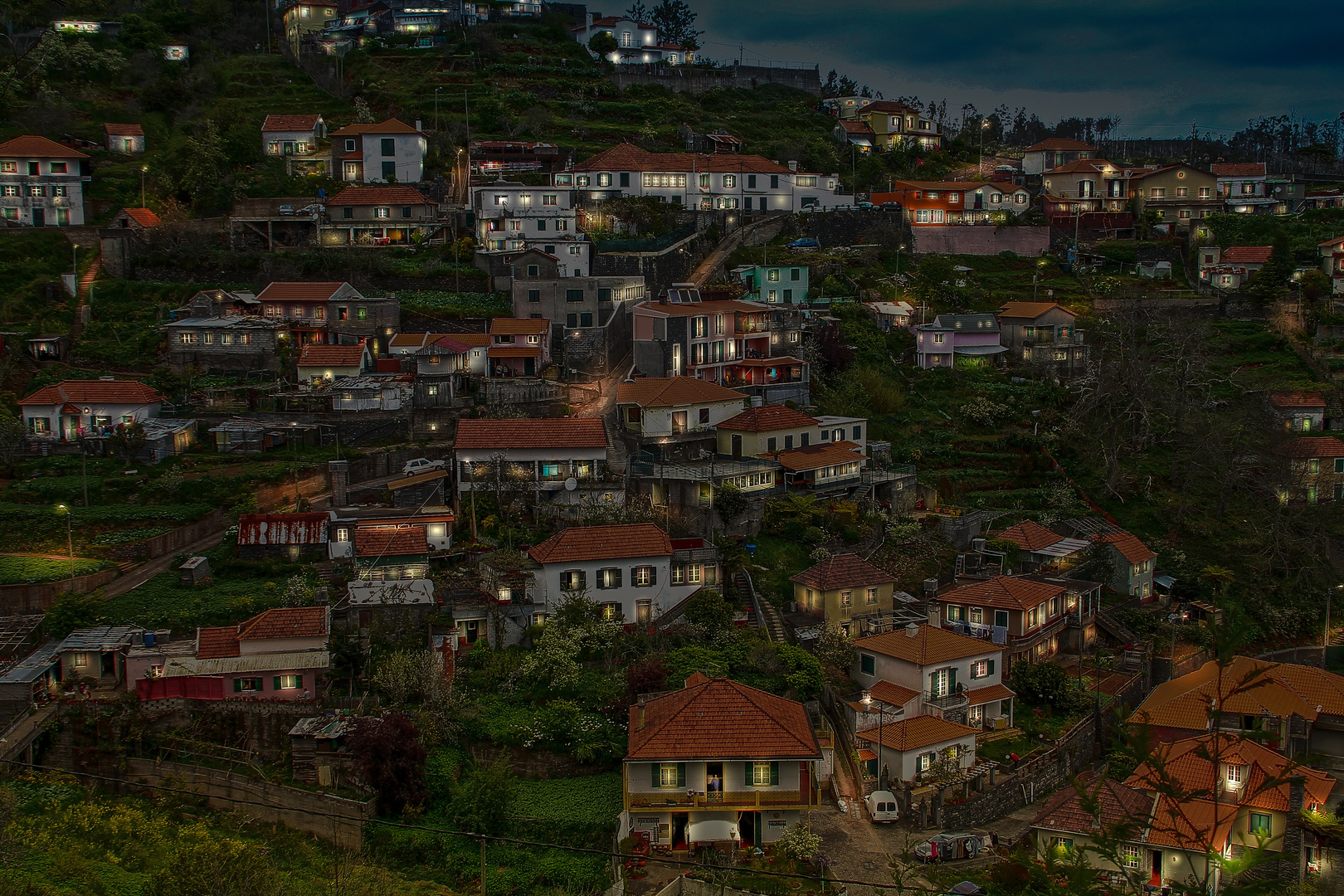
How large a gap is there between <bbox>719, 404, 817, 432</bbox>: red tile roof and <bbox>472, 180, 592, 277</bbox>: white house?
14825mm

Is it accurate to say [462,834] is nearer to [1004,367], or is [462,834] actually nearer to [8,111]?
[1004,367]

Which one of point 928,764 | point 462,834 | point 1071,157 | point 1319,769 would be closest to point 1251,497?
point 1319,769

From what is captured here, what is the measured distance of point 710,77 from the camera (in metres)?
86.0

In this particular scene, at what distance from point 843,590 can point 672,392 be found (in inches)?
448

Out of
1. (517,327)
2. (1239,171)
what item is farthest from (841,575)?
(1239,171)

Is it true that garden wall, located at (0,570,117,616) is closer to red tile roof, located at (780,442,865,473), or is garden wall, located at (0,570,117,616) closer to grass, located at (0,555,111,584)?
grass, located at (0,555,111,584)

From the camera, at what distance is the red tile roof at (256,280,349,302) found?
156 feet

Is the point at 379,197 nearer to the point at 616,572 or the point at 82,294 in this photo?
the point at 82,294

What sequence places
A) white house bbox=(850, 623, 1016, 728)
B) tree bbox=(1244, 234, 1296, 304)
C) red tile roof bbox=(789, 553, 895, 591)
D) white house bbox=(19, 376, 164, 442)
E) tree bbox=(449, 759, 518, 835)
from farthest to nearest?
tree bbox=(1244, 234, 1296, 304) < white house bbox=(19, 376, 164, 442) < red tile roof bbox=(789, 553, 895, 591) < white house bbox=(850, 623, 1016, 728) < tree bbox=(449, 759, 518, 835)

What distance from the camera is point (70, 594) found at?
30.8m

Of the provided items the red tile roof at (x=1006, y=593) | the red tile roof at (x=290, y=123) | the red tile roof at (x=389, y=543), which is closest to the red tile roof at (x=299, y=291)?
the red tile roof at (x=389, y=543)

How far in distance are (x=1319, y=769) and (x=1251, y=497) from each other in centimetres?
1974

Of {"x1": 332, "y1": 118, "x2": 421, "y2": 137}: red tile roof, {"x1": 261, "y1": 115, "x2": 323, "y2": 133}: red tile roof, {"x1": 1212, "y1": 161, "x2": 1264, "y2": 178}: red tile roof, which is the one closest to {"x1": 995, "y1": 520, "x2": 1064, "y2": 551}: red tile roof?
{"x1": 332, "y1": 118, "x2": 421, "y2": 137}: red tile roof

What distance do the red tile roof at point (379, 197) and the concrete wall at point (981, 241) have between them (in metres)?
28.9
